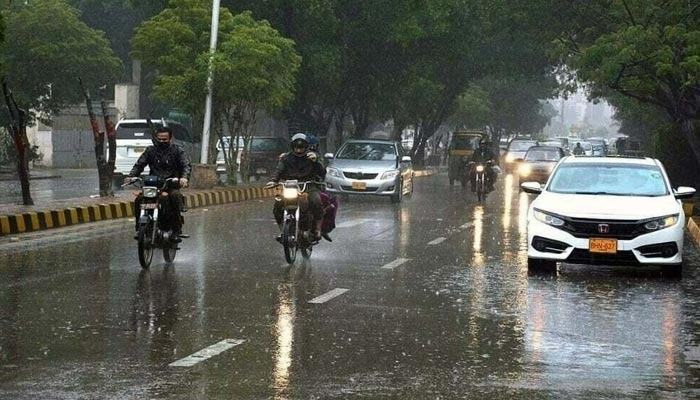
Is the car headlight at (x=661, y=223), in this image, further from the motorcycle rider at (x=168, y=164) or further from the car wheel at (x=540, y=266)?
the motorcycle rider at (x=168, y=164)

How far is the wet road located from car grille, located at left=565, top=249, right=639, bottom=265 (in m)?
0.22

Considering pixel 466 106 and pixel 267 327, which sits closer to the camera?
pixel 267 327

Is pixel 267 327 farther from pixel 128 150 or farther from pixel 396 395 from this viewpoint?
pixel 128 150

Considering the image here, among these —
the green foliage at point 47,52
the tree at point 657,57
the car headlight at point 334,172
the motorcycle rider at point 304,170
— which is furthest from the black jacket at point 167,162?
the green foliage at point 47,52

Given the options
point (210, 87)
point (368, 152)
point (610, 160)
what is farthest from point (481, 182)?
point (610, 160)

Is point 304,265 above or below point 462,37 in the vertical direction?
below

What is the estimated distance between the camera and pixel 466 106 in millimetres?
90375

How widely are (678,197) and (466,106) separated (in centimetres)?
A: 7420

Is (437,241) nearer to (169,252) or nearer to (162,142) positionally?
(169,252)

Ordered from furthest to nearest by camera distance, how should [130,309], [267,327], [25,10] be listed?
1. [25,10]
2. [130,309]
3. [267,327]

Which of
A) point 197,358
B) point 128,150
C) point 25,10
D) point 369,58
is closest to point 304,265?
point 197,358

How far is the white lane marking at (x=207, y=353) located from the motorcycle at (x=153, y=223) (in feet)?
17.8

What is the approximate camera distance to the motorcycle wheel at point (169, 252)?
1580 centimetres

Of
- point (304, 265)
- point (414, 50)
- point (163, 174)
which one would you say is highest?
point (414, 50)
